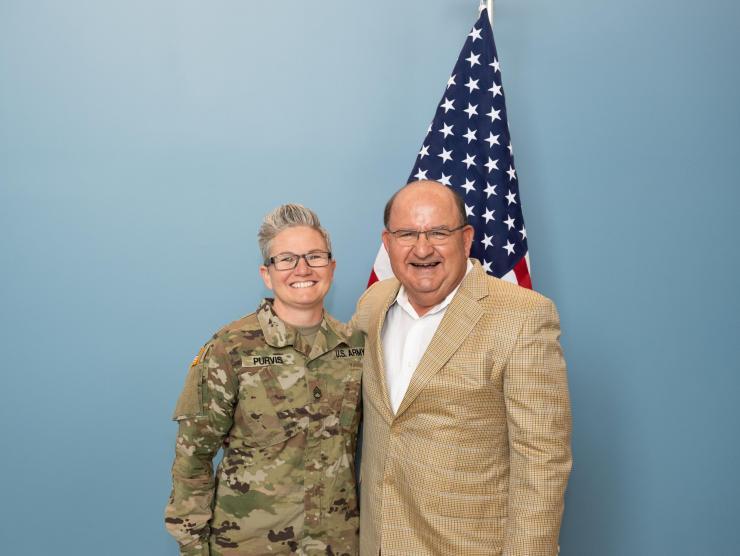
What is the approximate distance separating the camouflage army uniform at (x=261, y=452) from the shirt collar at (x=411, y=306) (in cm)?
29

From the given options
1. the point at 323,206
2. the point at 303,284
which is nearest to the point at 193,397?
the point at 303,284

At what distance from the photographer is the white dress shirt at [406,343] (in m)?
1.89

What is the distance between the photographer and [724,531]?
9.96 feet

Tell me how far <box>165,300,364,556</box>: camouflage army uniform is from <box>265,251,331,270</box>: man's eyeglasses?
169 millimetres

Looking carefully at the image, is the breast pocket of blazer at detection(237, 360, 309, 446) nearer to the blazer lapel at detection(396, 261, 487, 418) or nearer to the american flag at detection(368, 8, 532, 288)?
the blazer lapel at detection(396, 261, 487, 418)

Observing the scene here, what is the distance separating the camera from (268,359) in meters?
1.99

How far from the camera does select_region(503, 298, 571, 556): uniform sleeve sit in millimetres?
1666

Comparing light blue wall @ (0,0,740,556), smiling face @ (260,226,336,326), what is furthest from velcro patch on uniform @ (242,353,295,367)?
light blue wall @ (0,0,740,556)

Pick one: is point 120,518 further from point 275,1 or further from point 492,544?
point 275,1

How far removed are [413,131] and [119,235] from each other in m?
1.31

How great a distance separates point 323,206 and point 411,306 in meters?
1.00

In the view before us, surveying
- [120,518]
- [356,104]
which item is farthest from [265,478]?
[356,104]

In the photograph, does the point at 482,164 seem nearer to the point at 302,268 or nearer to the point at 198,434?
the point at 302,268

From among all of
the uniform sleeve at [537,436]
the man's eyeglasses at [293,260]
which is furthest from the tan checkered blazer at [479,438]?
the man's eyeglasses at [293,260]
